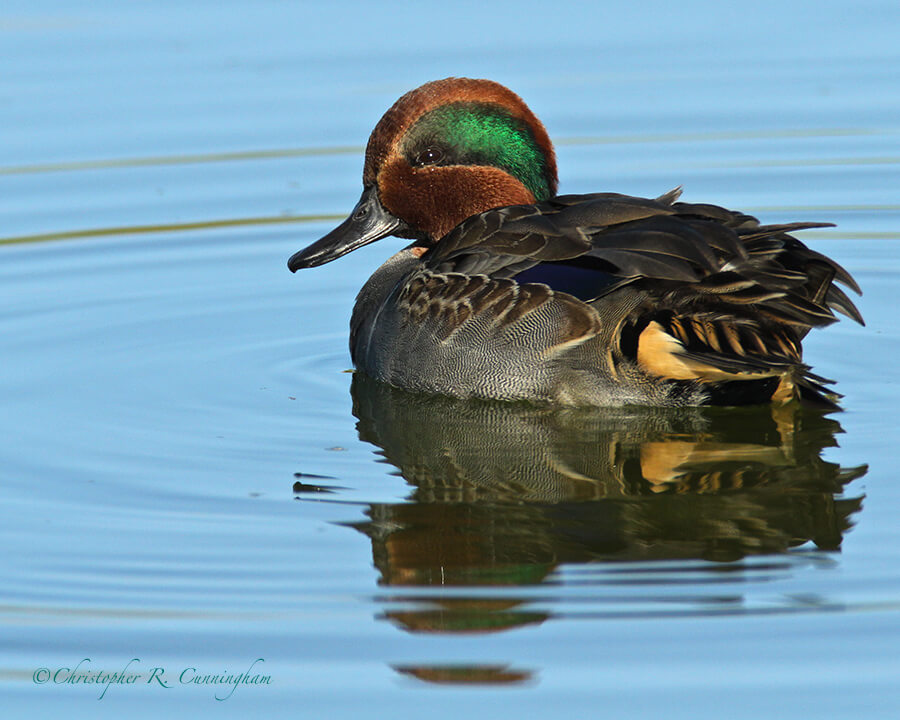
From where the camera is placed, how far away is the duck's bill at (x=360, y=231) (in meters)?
8.86

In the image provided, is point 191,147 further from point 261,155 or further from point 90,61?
point 90,61

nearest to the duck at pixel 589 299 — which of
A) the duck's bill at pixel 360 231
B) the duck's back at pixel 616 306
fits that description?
the duck's back at pixel 616 306

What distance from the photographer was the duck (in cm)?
714

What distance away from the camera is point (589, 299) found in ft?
24.0

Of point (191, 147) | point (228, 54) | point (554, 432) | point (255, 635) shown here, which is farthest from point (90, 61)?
point (255, 635)

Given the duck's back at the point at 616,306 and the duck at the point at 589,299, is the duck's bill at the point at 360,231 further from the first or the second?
the duck's back at the point at 616,306

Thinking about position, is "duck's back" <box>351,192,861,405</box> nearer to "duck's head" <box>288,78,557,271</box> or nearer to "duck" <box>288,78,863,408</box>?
"duck" <box>288,78,863,408</box>

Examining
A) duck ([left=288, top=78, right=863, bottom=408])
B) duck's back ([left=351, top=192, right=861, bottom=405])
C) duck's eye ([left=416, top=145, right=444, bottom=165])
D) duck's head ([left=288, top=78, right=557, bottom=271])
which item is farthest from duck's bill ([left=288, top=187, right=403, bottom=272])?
duck's back ([left=351, top=192, right=861, bottom=405])

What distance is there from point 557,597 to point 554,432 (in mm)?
2022

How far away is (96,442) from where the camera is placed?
24.2 feet

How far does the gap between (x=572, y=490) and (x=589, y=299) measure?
104 centimetres

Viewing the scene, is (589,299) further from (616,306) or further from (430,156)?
(430,156)

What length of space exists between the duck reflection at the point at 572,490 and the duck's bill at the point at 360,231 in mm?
963

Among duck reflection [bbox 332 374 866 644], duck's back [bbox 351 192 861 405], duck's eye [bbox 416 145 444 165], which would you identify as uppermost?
duck's eye [bbox 416 145 444 165]
